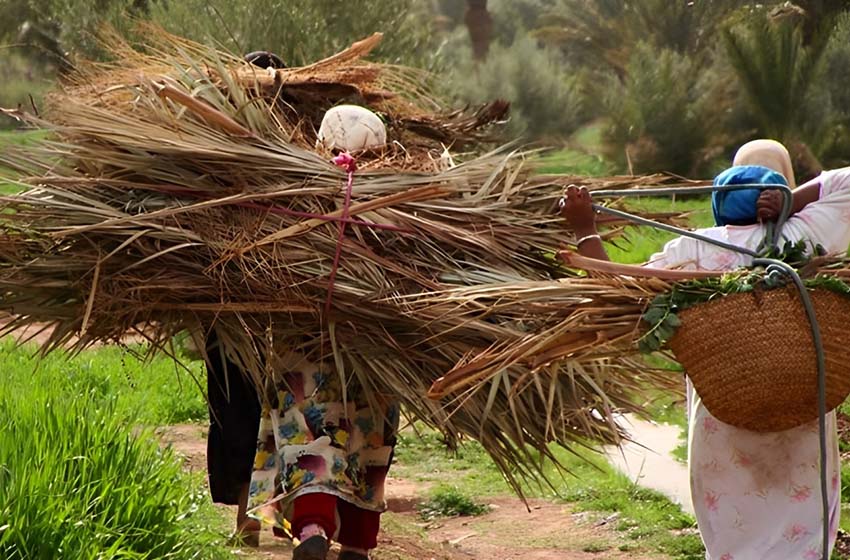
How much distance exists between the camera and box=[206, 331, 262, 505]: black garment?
4.78 metres

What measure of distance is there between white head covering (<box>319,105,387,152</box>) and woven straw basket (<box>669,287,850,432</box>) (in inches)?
64.9

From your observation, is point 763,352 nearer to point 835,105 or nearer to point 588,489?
point 588,489

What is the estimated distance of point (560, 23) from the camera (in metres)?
35.8

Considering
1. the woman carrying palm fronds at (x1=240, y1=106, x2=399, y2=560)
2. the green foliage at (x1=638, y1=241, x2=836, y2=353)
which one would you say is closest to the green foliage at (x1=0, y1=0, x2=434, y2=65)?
the woman carrying palm fronds at (x1=240, y1=106, x2=399, y2=560)

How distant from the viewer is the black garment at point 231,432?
4777 millimetres

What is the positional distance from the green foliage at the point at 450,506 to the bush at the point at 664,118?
40.0 feet

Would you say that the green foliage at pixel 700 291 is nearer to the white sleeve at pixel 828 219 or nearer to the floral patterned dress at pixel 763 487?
the white sleeve at pixel 828 219

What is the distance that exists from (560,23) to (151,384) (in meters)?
29.3

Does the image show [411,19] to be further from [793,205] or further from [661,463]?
[793,205]

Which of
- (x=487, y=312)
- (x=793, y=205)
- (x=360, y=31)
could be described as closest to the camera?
(x=793, y=205)

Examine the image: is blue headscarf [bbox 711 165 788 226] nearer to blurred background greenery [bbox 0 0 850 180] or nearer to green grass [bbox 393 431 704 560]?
green grass [bbox 393 431 704 560]

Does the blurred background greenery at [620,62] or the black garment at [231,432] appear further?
the blurred background greenery at [620,62]

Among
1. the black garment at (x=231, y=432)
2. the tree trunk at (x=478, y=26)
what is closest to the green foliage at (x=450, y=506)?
the black garment at (x=231, y=432)

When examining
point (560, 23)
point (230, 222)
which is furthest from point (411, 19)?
point (560, 23)
